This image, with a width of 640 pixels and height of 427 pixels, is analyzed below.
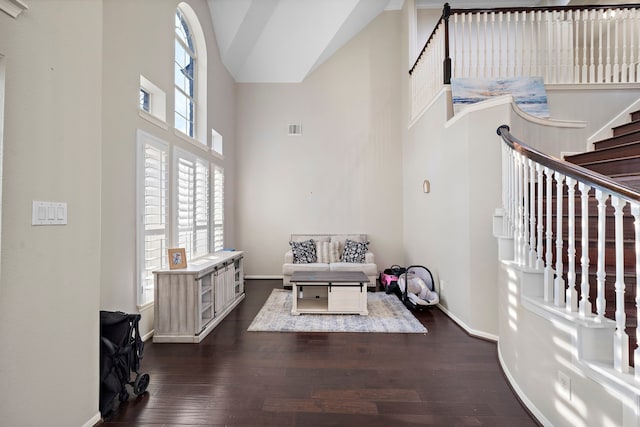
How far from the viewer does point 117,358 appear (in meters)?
2.04

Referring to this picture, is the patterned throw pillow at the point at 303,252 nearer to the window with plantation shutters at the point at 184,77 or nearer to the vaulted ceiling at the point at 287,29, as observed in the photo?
the window with plantation shutters at the point at 184,77

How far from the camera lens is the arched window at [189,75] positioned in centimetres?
393

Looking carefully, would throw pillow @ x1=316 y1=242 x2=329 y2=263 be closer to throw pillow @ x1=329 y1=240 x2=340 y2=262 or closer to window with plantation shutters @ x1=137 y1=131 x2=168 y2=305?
throw pillow @ x1=329 y1=240 x2=340 y2=262

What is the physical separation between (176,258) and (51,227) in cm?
173

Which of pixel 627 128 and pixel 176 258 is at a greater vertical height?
pixel 627 128

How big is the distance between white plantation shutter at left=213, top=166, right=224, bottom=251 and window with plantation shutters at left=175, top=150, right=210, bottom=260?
11.4 inches

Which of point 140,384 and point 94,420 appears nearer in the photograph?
point 94,420

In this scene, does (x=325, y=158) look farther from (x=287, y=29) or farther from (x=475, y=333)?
(x=475, y=333)

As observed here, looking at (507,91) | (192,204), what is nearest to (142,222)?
(192,204)

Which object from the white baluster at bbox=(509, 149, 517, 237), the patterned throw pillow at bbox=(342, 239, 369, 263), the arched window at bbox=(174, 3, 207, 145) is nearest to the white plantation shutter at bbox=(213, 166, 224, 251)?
the arched window at bbox=(174, 3, 207, 145)

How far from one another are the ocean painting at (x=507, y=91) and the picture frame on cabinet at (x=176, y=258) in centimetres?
373

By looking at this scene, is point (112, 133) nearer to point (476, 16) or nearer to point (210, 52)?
point (210, 52)

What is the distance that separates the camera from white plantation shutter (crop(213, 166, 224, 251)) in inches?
195

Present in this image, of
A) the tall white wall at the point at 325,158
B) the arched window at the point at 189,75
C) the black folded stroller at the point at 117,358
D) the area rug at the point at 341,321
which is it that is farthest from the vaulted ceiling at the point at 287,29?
the black folded stroller at the point at 117,358
